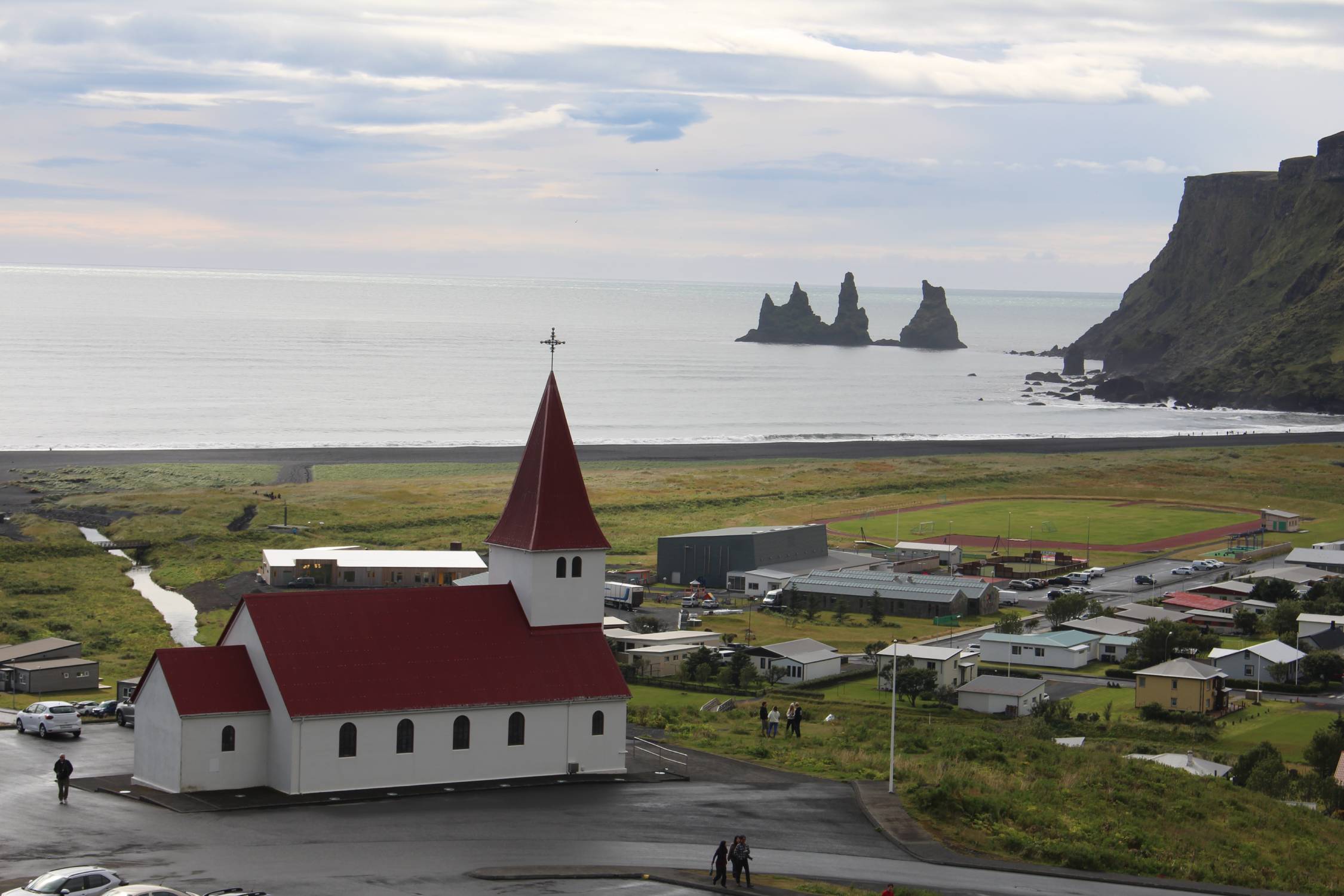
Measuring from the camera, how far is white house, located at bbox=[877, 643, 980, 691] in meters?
65.5

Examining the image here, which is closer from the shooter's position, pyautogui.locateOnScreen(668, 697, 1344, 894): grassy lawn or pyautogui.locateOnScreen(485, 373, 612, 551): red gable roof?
pyautogui.locateOnScreen(668, 697, 1344, 894): grassy lawn

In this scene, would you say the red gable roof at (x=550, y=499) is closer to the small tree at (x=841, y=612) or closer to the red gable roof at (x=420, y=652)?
the red gable roof at (x=420, y=652)

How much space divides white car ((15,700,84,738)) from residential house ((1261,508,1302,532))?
304 feet

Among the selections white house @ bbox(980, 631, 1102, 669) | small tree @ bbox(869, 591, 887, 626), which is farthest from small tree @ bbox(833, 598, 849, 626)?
white house @ bbox(980, 631, 1102, 669)

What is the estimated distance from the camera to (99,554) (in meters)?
94.8

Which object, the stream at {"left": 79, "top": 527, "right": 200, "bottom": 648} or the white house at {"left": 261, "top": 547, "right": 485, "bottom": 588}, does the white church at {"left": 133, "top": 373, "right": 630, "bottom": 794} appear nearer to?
the stream at {"left": 79, "top": 527, "right": 200, "bottom": 648}

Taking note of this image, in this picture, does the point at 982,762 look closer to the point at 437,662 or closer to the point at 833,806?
the point at 833,806

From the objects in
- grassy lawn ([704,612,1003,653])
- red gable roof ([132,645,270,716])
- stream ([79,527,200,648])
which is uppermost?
red gable roof ([132,645,270,716])

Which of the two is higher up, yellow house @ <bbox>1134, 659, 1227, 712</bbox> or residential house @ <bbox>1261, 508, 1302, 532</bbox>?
residential house @ <bbox>1261, 508, 1302, 532</bbox>

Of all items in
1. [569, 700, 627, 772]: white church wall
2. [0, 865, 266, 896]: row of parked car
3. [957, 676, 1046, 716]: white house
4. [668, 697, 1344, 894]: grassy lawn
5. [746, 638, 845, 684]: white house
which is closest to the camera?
[0, 865, 266, 896]: row of parked car

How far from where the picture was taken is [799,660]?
66750mm

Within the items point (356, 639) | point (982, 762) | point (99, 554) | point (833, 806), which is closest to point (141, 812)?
point (356, 639)

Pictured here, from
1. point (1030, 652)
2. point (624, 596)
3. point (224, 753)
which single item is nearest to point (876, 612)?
point (1030, 652)

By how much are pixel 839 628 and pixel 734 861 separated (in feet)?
163
